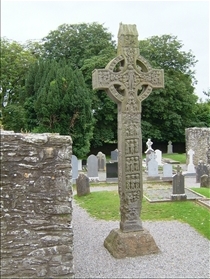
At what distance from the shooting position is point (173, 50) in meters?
28.5

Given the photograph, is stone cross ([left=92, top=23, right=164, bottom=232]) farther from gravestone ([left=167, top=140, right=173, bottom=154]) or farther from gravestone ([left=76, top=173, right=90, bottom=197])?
gravestone ([left=167, top=140, right=173, bottom=154])

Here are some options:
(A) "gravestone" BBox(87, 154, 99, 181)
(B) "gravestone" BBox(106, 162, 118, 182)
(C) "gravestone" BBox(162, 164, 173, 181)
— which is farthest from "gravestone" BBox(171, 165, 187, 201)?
(A) "gravestone" BBox(87, 154, 99, 181)

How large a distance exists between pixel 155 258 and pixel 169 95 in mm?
23174

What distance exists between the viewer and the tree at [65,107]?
18.2m

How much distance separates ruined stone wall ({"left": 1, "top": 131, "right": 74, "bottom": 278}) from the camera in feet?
14.9

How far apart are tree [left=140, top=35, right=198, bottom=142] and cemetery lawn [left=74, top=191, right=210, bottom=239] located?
1762 cm

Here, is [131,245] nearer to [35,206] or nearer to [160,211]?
[35,206]

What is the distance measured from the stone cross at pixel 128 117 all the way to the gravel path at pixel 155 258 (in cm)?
70

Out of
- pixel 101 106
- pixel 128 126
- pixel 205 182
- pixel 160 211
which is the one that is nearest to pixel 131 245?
pixel 128 126

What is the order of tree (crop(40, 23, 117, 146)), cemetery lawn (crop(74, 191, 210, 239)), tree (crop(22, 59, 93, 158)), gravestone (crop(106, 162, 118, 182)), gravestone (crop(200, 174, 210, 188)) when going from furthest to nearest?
tree (crop(40, 23, 117, 146)), tree (crop(22, 59, 93, 158)), gravestone (crop(106, 162, 118, 182)), gravestone (crop(200, 174, 210, 188)), cemetery lawn (crop(74, 191, 210, 239))

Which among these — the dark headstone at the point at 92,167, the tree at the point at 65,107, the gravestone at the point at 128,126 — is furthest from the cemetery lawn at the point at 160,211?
the tree at the point at 65,107

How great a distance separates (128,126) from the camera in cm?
636

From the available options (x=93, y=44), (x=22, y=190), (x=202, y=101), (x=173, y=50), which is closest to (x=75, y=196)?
(x=22, y=190)

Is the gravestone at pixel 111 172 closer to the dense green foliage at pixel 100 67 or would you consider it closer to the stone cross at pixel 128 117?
the stone cross at pixel 128 117
